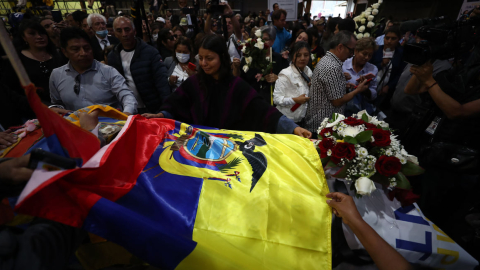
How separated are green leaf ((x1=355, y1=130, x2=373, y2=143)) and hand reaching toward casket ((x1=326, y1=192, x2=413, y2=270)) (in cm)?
45

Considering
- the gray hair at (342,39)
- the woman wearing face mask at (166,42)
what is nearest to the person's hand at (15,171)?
the gray hair at (342,39)

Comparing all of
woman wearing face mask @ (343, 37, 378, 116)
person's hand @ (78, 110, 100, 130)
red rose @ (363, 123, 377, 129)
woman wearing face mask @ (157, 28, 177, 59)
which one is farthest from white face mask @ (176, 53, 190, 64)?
red rose @ (363, 123, 377, 129)

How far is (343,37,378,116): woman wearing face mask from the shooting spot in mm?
3002

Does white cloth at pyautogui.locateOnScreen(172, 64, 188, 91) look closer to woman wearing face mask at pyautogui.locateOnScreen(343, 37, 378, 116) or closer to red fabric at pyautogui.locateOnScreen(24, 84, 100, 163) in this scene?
red fabric at pyautogui.locateOnScreen(24, 84, 100, 163)

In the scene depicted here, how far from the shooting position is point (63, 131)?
Result: 1124mm

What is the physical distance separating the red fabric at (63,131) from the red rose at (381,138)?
5.94 feet

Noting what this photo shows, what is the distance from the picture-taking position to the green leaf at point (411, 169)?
5.07 ft

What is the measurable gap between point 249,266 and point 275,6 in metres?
6.39

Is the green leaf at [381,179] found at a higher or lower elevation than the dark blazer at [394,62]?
lower

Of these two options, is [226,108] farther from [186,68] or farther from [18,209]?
[18,209]

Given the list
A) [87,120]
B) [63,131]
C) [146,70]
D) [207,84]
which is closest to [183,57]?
[146,70]

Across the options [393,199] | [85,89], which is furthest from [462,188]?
[85,89]

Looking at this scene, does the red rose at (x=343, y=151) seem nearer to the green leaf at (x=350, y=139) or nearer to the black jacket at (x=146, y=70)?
the green leaf at (x=350, y=139)

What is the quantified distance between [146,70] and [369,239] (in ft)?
10.3
